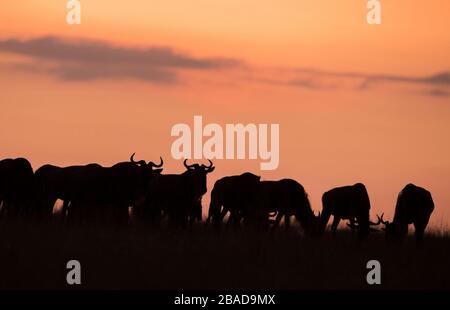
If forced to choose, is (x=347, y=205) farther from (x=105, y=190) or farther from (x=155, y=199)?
(x=105, y=190)

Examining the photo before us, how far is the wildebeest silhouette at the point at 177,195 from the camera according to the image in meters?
29.1

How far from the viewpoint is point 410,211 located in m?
29.1

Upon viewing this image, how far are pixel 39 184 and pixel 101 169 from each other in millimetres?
1877

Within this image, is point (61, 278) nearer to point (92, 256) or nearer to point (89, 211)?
point (92, 256)

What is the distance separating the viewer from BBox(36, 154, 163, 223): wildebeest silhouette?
28.9 metres

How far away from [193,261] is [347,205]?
1110cm

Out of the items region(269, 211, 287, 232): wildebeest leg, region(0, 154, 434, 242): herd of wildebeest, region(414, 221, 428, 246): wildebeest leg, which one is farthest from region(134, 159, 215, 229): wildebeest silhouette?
region(414, 221, 428, 246): wildebeest leg

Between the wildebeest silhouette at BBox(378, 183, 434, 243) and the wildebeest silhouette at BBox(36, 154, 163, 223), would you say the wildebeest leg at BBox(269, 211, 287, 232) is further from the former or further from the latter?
the wildebeest silhouette at BBox(36, 154, 163, 223)

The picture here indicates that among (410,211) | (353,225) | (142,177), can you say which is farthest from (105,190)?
(410,211)

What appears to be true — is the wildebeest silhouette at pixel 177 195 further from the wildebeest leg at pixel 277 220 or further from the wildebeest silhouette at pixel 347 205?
the wildebeest silhouette at pixel 347 205
